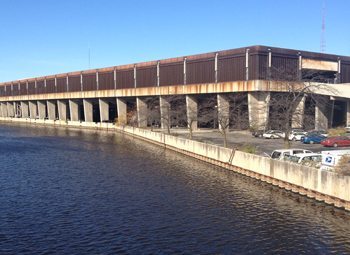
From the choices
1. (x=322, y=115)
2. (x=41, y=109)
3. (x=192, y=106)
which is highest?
(x=192, y=106)

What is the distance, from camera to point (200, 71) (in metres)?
83.4

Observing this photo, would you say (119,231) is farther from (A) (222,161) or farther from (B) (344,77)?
(B) (344,77)

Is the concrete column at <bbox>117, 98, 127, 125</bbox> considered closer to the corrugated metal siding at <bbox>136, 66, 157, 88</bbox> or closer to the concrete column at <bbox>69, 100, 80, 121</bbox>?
the corrugated metal siding at <bbox>136, 66, 157, 88</bbox>

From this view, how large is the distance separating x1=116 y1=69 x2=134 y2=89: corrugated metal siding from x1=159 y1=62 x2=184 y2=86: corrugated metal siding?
12.5 m

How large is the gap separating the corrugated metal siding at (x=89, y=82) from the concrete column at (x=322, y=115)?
64994 millimetres

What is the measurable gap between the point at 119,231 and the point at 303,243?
10430 mm

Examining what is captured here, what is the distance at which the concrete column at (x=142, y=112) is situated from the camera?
98306mm

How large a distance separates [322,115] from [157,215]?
58.8m

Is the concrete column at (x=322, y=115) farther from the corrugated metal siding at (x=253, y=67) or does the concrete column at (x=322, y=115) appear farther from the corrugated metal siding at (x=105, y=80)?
the corrugated metal siding at (x=105, y=80)

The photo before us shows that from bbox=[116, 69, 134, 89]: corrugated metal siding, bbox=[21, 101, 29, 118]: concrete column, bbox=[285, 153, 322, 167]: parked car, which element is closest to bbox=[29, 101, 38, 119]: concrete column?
bbox=[21, 101, 29, 118]: concrete column

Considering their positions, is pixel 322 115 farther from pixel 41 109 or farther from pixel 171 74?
pixel 41 109

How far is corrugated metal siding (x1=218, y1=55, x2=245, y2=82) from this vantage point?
7462 cm

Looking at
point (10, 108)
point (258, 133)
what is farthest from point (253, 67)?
point (10, 108)

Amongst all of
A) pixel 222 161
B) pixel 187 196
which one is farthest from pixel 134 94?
pixel 187 196
